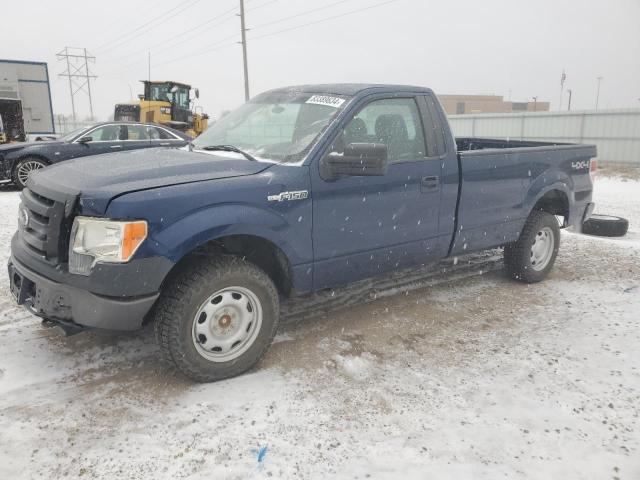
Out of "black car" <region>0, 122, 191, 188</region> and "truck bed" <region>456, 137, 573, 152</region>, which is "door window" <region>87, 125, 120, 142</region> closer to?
"black car" <region>0, 122, 191, 188</region>

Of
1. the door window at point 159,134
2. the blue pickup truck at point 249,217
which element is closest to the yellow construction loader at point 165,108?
Result: the door window at point 159,134

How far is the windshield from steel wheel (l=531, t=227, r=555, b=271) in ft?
9.37

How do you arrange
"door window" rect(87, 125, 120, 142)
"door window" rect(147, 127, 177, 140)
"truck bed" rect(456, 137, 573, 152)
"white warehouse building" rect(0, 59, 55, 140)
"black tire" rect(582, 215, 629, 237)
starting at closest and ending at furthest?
"truck bed" rect(456, 137, 573, 152) < "black tire" rect(582, 215, 629, 237) < "door window" rect(87, 125, 120, 142) < "door window" rect(147, 127, 177, 140) < "white warehouse building" rect(0, 59, 55, 140)

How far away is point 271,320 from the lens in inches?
132

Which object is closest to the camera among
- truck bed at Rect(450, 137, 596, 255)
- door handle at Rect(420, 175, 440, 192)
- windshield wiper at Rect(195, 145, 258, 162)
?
windshield wiper at Rect(195, 145, 258, 162)

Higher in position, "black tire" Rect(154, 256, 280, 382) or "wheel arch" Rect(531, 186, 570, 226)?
"wheel arch" Rect(531, 186, 570, 226)

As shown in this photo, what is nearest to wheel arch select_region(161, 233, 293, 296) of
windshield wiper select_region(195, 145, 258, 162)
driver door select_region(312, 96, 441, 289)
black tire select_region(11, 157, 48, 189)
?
driver door select_region(312, 96, 441, 289)

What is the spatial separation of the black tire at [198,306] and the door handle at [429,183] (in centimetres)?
154

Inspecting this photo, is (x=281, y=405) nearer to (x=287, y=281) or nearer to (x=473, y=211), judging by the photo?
(x=287, y=281)

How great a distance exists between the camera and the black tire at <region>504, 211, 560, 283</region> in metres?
5.14

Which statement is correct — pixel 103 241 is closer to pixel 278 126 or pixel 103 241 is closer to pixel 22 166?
pixel 278 126

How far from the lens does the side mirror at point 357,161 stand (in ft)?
10.6

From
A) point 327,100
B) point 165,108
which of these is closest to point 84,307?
point 327,100

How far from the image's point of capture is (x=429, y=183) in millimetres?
4059
